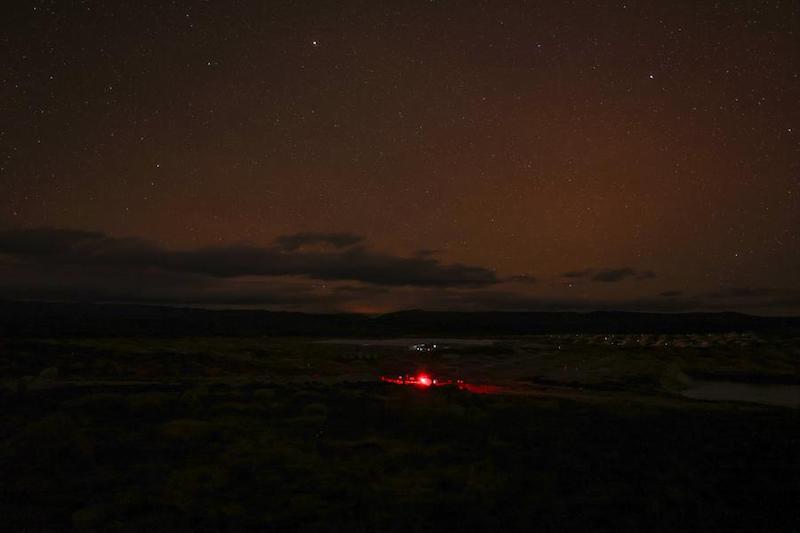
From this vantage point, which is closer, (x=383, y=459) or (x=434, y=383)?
(x=383, y=459)

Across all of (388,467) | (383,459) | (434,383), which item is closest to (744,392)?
(434,383)

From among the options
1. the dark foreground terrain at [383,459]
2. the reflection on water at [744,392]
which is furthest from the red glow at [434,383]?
the reflection on water at [744,392]

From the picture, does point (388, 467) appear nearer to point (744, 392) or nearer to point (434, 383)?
point (434, 383)

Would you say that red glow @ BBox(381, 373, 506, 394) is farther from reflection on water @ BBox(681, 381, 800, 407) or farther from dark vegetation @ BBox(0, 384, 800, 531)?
reflection on water @ BBox(681, 381, 800, 407)

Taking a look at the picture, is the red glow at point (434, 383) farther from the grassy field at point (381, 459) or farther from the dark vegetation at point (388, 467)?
the dark vegetation at point (388, 467)

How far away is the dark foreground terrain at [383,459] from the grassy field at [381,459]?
0.24ft

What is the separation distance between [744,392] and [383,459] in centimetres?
3155

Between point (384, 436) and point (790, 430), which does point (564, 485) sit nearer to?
point (384, 436)

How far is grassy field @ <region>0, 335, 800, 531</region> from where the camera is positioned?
13.9m

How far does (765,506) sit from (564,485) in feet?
15.2

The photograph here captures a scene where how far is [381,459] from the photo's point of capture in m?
19.1

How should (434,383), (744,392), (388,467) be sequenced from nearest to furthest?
(388,467)
(744,392)
(434,383)

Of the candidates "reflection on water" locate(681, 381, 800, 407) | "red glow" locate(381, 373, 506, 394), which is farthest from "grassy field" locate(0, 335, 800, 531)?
"red glow" locate(381, 373, 506, 394)

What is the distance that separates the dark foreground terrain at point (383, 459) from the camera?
13.9 meters
